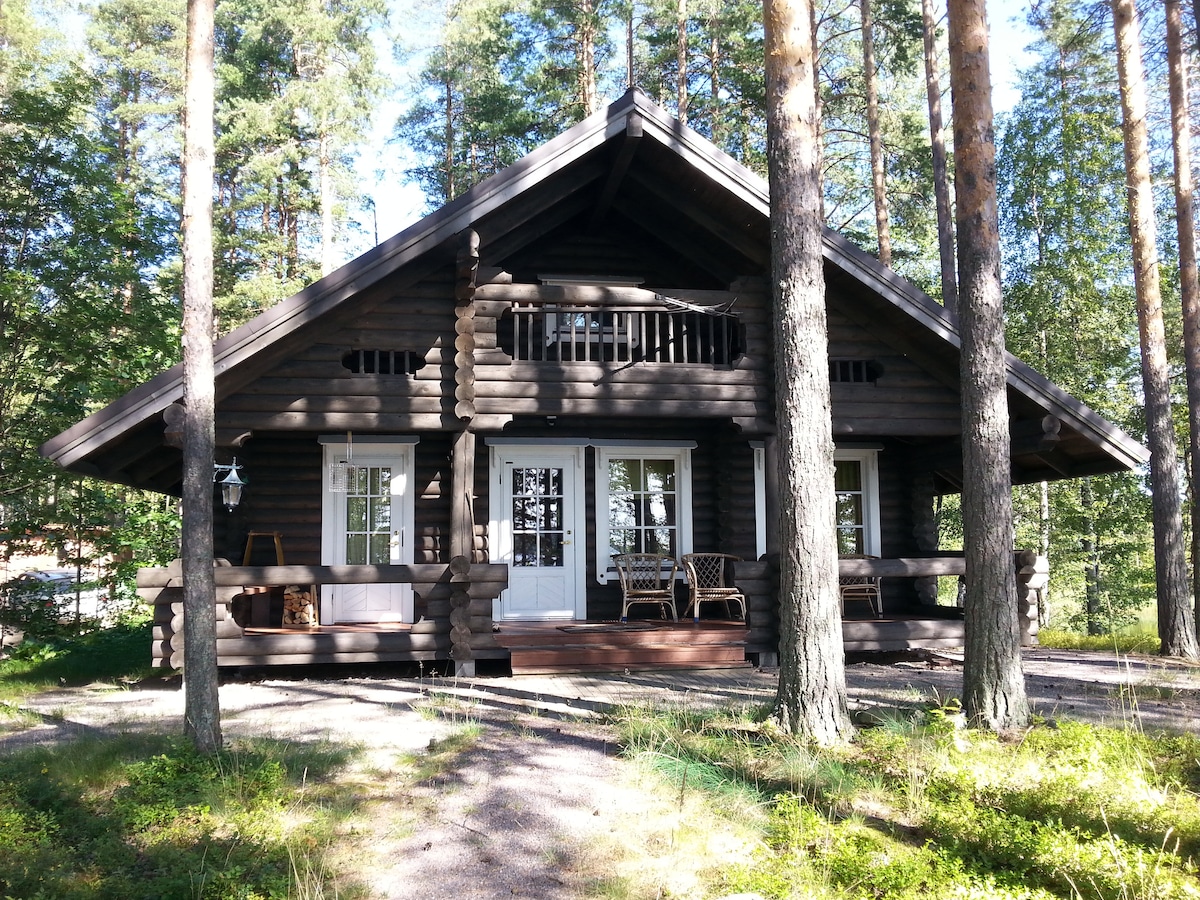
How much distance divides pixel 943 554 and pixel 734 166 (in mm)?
5356

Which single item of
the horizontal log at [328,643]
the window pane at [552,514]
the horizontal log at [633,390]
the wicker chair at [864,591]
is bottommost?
the horizontal log at [328,643]

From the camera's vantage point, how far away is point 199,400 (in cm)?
535

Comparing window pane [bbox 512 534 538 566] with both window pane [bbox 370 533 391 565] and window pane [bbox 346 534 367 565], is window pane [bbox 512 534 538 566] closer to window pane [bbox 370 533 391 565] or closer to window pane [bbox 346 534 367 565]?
window pane [bbox 370 533 391 565]

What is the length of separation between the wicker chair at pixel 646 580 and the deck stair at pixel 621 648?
2.15ft

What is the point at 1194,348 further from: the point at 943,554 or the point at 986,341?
the point at 986,341

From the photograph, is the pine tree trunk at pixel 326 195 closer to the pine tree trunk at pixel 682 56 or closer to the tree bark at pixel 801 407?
the pine tree trunk at pixel 682 56

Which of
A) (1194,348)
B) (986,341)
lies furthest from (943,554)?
(986,341)

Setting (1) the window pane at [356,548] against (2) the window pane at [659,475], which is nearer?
(1) the window pane at [356,548]

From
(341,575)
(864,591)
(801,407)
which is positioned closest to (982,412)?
(801,407)

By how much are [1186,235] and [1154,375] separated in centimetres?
173

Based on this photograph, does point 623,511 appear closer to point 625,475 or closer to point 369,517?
point 625,475

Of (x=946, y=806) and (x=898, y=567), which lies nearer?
(x=946, y=806)

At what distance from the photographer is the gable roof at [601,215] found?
7941mm

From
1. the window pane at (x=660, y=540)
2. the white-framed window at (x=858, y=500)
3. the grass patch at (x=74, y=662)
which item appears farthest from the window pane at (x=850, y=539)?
the grass patch at (x=74, y=662)
